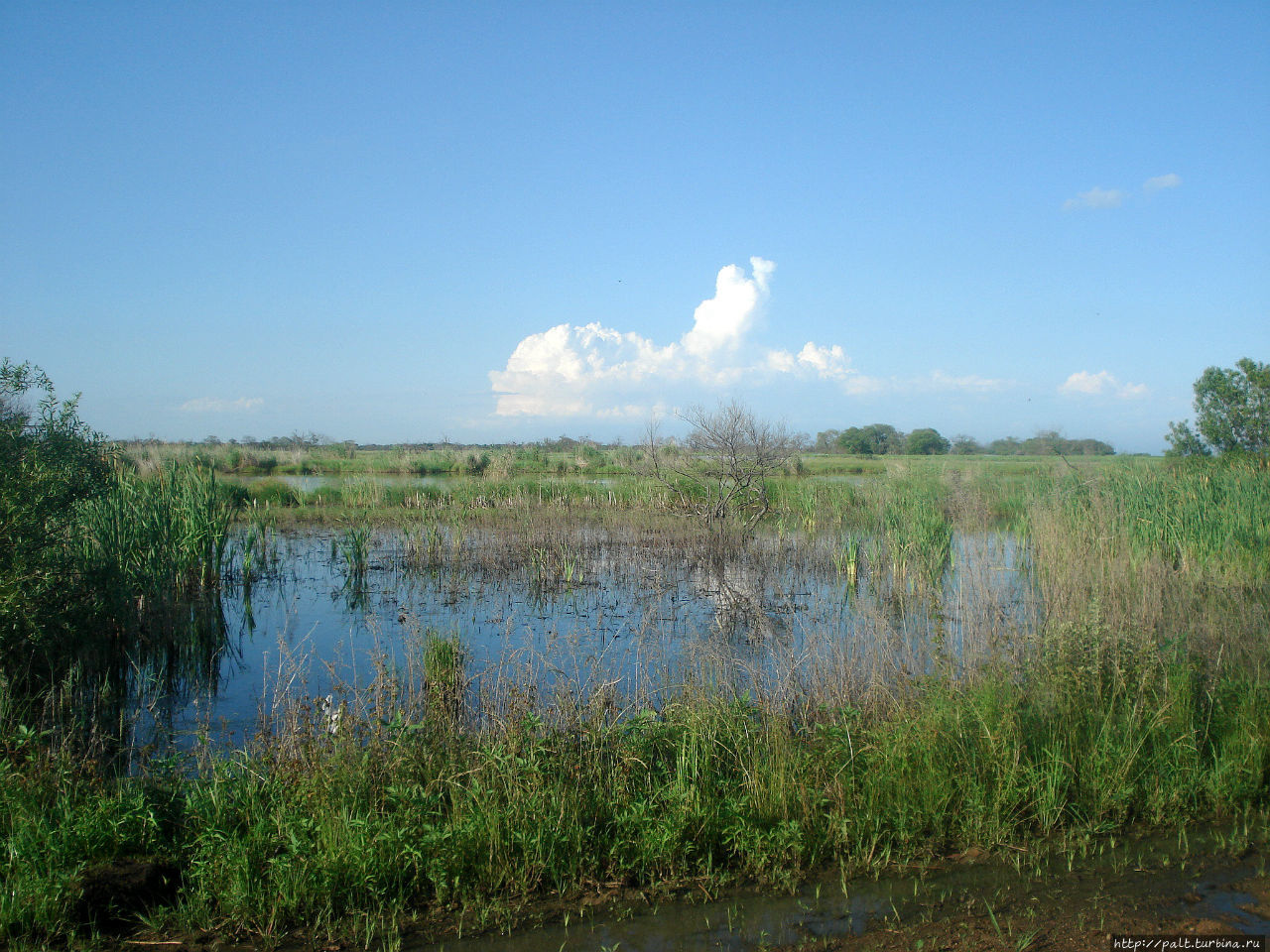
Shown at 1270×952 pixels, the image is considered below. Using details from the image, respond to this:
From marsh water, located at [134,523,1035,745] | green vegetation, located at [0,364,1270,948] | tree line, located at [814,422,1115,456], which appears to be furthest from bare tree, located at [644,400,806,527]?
tree line, located at [814,422,1115,456]

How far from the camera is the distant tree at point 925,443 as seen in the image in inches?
2603

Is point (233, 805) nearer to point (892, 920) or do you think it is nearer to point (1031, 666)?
point (892, 920)

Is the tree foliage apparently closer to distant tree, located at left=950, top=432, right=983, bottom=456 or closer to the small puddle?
the small puddle

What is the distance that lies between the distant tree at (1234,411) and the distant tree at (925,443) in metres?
47.2

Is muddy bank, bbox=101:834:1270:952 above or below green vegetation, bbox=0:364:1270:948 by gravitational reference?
below

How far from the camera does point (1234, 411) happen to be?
1805cm

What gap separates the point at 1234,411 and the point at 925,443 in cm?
5011

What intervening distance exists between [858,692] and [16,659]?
23.7 feet

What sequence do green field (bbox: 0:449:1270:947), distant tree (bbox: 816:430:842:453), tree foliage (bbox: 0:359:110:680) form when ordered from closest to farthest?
green field (bbox: 0:449:1270:947)
tree foliage (bbox: 0:359:110:680)
distant tree (bbox: 816:430:842:453)

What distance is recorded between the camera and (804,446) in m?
18.0

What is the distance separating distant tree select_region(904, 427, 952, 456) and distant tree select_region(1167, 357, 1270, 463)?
47170 mm

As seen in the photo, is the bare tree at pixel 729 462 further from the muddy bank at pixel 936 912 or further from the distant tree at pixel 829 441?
the distant tree at pixel 829 441

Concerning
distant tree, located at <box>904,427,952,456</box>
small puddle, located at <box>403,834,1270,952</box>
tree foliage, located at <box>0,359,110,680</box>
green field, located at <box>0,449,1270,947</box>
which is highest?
distant tree, located at <box>904,427,952,456</box>

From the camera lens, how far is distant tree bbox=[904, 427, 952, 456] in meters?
66.1
